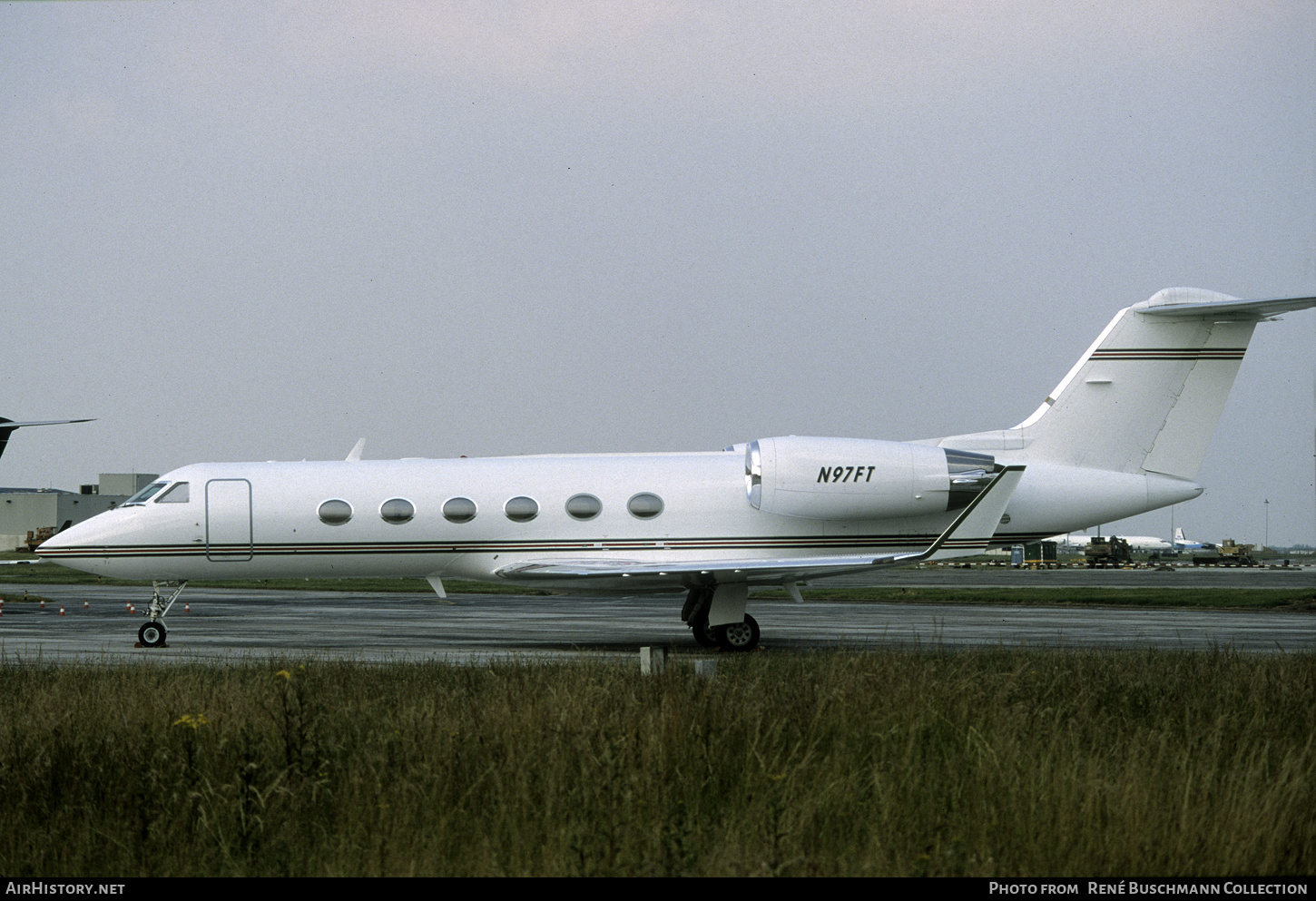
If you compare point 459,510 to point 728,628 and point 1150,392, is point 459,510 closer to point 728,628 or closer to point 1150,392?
point 728,628

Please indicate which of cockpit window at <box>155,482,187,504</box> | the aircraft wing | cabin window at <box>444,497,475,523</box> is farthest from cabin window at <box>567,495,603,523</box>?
cockpit window at <box>155,482,187,504</box>

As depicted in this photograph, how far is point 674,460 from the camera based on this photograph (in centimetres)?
1769

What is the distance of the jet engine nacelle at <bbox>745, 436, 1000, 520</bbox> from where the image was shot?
16.8 meters

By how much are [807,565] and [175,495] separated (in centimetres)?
953

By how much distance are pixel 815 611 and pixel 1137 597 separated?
9.59 meters

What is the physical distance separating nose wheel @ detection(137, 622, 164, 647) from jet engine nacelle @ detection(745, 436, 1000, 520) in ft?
29.2

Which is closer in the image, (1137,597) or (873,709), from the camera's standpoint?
(873,709)

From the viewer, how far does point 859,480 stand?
16.8 metres

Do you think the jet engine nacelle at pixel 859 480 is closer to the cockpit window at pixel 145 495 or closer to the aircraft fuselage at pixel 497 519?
the aircraft fuselage at pixel 497 519

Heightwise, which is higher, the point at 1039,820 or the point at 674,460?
the point at 674,460

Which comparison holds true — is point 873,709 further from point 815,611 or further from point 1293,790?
point 815,611

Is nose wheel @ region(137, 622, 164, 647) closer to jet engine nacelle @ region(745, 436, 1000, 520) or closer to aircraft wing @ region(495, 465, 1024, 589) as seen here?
aircraft wing @ region(495, 465, 1024, 589)

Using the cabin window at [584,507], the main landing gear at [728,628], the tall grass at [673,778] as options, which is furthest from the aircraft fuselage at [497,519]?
the tall grass at [673,778]
